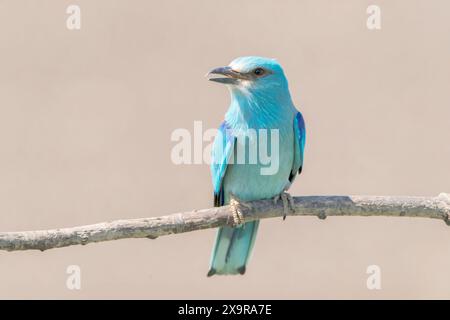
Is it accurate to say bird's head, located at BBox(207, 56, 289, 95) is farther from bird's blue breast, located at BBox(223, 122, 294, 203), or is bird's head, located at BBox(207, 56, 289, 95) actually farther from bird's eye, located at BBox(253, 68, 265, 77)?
bird's blue breast, located at BBox(223, 122, 294, 203)

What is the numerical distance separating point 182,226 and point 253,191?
0.39 metres

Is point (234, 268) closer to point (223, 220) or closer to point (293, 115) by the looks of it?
point (223, 220)

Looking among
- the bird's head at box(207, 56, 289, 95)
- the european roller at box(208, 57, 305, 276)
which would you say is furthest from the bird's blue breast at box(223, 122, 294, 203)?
the bird's head at box(207, 56, 289, 95)

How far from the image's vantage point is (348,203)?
80.4 inches

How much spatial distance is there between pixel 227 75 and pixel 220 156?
0.27m

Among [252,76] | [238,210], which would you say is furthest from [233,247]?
[252,76]

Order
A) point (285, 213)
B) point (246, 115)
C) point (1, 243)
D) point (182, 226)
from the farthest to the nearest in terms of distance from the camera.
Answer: point (246, 115), point (285, 213), point (182, 226), point (1, 243)

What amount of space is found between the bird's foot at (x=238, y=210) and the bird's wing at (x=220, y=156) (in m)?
0.13

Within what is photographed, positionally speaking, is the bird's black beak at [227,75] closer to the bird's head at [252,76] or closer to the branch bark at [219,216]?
the bird's head at [252,76]

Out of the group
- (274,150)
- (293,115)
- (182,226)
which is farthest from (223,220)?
(293,115)

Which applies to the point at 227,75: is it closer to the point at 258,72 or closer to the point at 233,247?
the point at 258,72

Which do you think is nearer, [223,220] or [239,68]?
[223,220]

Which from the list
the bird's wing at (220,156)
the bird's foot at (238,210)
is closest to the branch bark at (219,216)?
the bird's foot at (238,210)

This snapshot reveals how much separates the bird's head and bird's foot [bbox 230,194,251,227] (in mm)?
368
